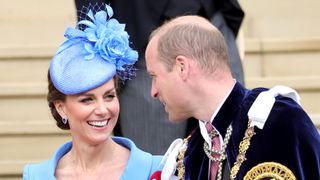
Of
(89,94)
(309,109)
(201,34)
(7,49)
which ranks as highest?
(201,34)

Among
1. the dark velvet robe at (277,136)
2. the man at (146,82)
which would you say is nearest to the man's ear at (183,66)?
the dark velvet robe at (277,136)

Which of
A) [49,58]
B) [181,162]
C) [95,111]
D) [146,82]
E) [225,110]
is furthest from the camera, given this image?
[49,58]

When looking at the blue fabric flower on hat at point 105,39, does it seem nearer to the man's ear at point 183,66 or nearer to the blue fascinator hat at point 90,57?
the blue fascinator hat at point 90,57

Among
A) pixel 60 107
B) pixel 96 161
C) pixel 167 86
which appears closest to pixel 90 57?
pixel 60 107

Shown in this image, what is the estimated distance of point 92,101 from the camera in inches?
173

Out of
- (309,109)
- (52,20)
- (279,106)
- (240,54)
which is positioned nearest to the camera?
(279,106)

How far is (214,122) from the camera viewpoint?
3.89 metres

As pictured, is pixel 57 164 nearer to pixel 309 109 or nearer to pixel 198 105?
pixel 198 105

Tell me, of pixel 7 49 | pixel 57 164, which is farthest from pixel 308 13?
pixel 57 164

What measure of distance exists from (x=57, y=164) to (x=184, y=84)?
979 millimetres

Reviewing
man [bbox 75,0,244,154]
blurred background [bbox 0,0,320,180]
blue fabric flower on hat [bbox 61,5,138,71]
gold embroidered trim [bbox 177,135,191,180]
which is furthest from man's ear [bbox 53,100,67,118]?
blurred background [bbox 0,0,320,180]

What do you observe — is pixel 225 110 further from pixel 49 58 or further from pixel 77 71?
pixel 49 58

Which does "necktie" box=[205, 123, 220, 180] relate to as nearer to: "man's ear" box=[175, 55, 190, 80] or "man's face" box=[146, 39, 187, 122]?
"man's face" box=[146, 39, 187, 122]

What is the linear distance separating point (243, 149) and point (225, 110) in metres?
0.17
